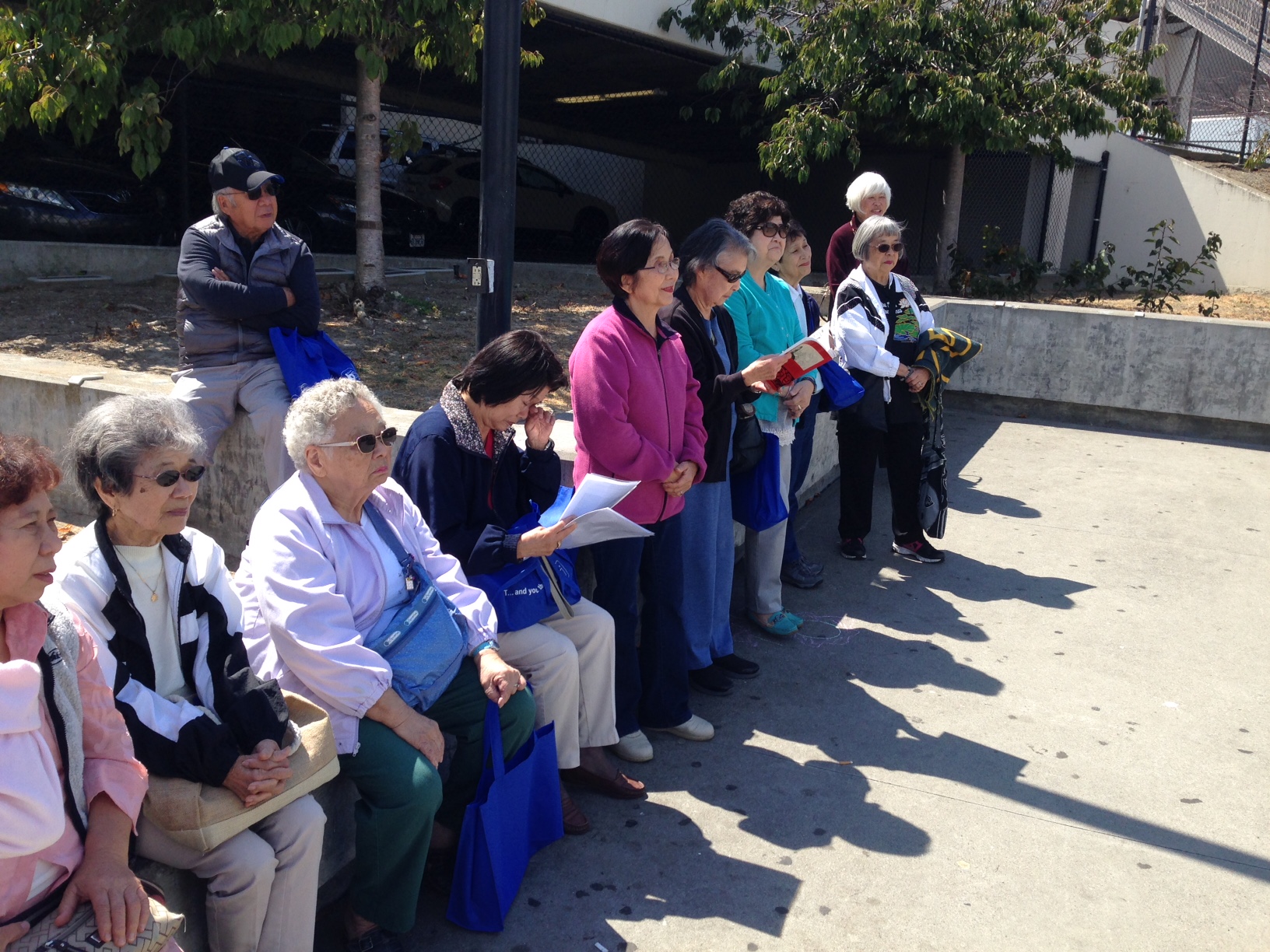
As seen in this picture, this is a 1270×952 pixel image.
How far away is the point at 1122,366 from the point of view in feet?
31.1

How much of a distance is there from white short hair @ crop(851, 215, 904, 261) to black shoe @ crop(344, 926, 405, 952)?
413cm

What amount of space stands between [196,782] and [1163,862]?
9.46ft

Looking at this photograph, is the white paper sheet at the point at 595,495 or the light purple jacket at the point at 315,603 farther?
the white paper sheet at the point at 595,495

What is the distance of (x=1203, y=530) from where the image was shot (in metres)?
6.74

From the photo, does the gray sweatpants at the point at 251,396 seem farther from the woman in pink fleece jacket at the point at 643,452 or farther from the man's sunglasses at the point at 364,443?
the man's sunglasses at the point at 364,443

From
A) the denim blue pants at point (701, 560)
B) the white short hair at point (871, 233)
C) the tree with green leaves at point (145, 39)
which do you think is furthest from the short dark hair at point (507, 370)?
the tree with green leaves at point (145, 39)

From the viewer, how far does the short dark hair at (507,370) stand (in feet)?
11.1

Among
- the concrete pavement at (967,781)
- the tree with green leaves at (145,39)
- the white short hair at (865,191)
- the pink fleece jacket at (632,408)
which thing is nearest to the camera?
the concrete pavement at (967,781)

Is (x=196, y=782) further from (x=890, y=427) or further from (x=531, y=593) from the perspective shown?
(x=890, y=427)

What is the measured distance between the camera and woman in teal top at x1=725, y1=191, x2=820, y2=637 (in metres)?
4.84

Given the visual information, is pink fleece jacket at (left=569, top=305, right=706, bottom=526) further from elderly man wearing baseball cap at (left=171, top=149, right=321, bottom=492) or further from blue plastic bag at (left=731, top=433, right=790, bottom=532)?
elderly man wearing baseball cap at (left=171, top=149, right=321, bottom=492)

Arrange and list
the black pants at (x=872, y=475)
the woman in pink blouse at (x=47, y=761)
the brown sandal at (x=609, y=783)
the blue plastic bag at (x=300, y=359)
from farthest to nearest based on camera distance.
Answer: the black pants at (x=872, y=475)
the blue plastic bag at (x=300, y=359)
the brown sandal at (x=609, y=783)
the woman in pink blouse at (x=47, y=761)

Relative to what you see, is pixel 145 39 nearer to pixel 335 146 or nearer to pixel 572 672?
pixel 335 146

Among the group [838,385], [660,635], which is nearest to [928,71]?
[838,385]
